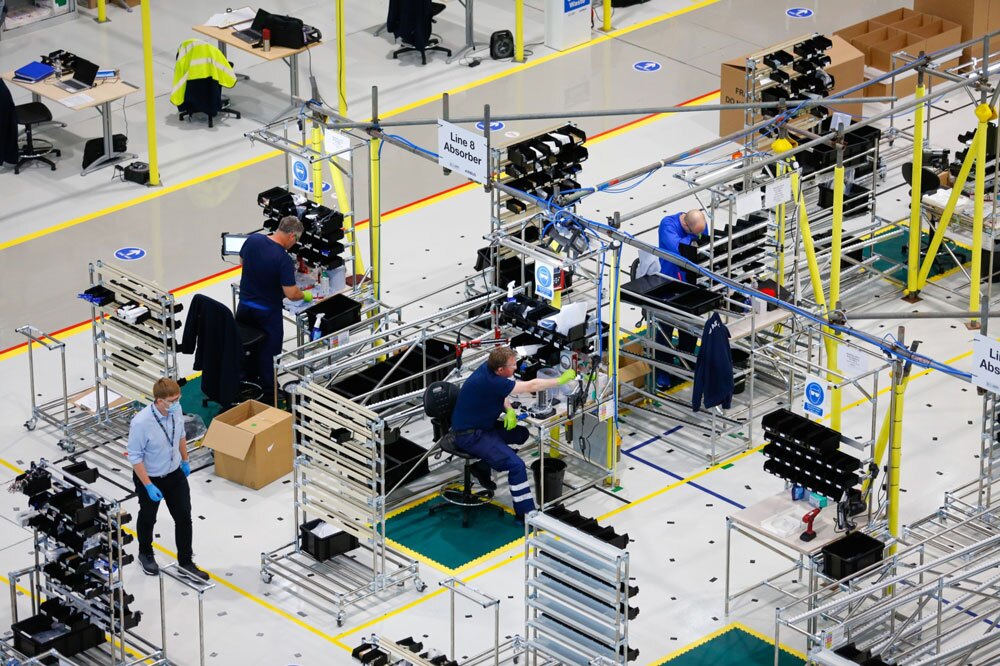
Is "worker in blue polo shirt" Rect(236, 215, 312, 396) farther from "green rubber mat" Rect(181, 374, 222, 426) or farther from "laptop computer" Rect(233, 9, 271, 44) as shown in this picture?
"laptop computer" Rect(233, 9, 271, 44)

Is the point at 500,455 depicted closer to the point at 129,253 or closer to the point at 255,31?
the point at 129,253

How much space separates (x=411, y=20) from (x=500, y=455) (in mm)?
8721

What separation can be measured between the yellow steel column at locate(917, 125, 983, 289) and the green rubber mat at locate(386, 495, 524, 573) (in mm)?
4931

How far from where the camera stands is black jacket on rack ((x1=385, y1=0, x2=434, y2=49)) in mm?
22109

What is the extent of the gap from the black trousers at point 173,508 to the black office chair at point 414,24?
9045 mm

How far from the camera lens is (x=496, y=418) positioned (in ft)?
48.5

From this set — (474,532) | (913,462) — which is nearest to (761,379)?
(913,462)

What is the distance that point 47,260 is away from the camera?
18734 millimetres

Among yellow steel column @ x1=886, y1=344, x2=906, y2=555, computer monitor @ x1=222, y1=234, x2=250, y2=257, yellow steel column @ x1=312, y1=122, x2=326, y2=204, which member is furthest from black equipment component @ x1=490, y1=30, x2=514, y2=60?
yellow steel column @ x1=886, y1=344, x2=906, y2=555

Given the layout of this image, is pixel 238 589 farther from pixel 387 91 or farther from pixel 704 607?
pixel 387 91

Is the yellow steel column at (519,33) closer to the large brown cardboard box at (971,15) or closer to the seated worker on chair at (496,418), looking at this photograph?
the large brown cardboard box at (971,15)

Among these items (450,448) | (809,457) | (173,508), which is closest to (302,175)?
(450,448)

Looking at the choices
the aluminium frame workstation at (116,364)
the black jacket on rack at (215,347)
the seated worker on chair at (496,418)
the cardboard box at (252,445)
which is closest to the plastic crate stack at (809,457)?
the seated worker on chair at (496,418)

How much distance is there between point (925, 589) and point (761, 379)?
4833 mm
